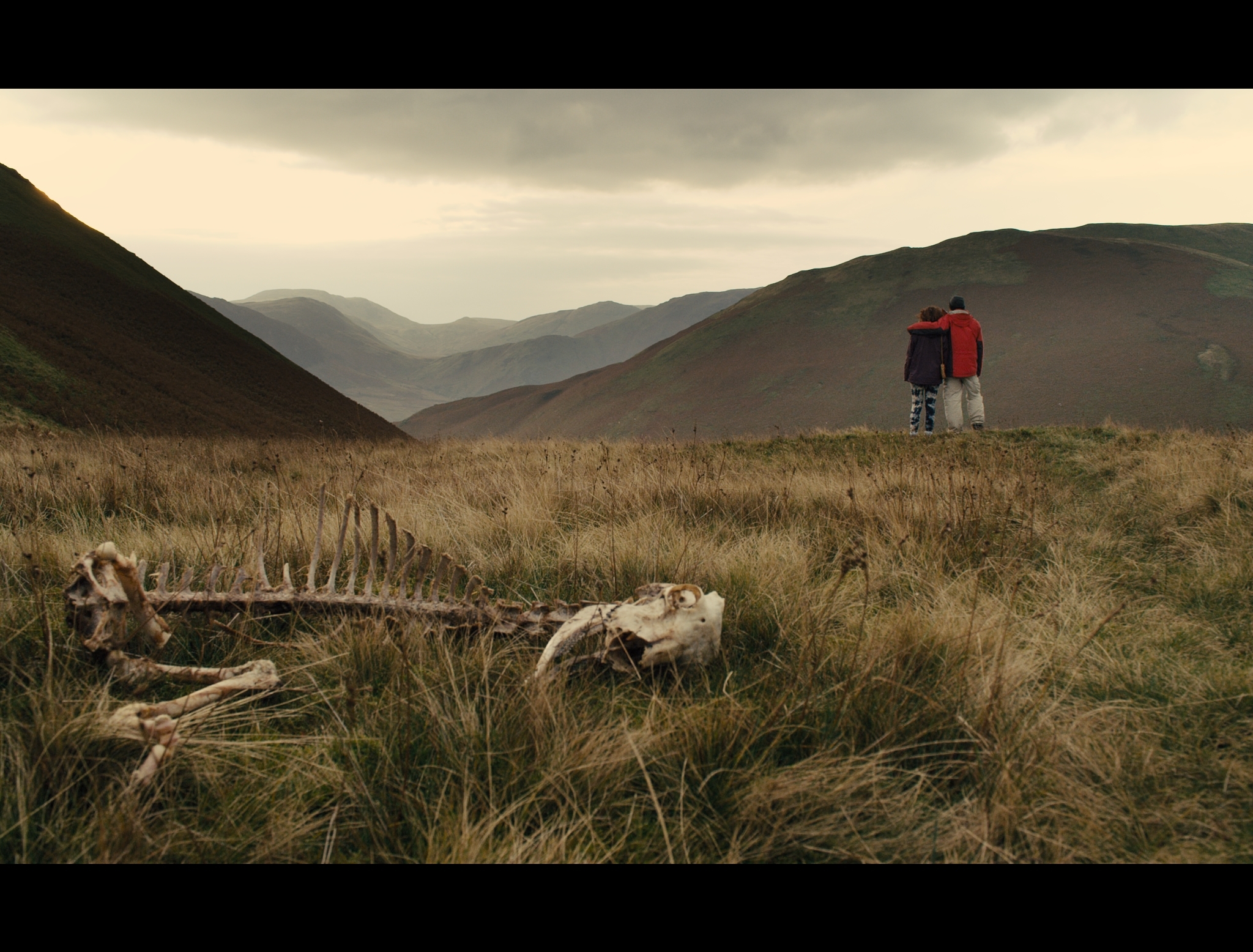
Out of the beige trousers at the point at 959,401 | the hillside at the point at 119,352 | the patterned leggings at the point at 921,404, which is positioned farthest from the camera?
the hillside at the point at 119,352

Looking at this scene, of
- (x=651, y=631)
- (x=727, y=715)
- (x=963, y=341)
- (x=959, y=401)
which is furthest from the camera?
(x=959, y=401)

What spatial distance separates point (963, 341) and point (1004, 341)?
19159mm

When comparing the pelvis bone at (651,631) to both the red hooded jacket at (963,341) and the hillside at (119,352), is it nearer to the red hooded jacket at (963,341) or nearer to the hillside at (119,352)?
the red hooded jacket at (963,341)

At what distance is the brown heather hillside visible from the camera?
20656mm

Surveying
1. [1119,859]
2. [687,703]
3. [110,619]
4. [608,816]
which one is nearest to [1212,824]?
[1119,859]

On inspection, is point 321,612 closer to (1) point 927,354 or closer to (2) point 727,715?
(2) point 727,715

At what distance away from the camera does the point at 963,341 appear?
9.52 metres

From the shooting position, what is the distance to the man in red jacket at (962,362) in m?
9.46

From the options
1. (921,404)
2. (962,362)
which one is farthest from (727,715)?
(921,404)

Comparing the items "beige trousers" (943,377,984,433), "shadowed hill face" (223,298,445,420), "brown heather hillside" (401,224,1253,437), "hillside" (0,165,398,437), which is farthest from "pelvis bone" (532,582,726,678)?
"shadowed hill face" (223,298,445,420)

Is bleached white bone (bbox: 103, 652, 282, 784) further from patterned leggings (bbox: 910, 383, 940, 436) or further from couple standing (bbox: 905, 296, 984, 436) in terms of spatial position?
patterned leggings (bbox: 910, 383, 940, 436)

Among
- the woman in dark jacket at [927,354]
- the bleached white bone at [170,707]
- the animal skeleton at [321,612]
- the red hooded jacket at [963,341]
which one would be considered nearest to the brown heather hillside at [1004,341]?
the woman in dark jacket at [927,354]

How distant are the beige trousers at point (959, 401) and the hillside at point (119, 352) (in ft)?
40.1

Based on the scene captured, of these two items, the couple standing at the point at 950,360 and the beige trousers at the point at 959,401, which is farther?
the beige trousers at the point at 959,401
